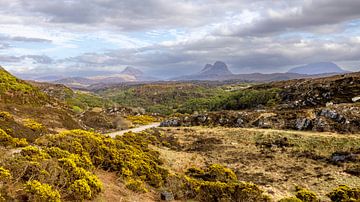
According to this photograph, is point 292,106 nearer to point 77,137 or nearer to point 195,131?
point 195,131

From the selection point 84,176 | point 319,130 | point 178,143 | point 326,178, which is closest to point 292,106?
point 319,130

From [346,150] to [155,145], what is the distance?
20355 mm

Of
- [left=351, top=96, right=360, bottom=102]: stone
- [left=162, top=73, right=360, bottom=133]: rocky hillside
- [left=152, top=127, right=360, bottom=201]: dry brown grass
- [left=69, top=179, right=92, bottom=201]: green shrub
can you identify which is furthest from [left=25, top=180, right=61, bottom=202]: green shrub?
[left=351, top=96, right=360, bottom=102]: stone

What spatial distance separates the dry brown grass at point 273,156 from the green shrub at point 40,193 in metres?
13.7

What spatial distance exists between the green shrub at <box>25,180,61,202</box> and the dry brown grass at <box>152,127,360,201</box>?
13.7 meters

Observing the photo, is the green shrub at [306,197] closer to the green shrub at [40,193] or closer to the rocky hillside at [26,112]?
the green shrub at [40,193]

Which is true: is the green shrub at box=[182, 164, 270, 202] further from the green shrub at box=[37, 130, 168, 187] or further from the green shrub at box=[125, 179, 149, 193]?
the green shrub at box=[125, 179, 149, 193]

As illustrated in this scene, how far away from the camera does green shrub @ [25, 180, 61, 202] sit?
11062 millimetres

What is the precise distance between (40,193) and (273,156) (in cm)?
2560

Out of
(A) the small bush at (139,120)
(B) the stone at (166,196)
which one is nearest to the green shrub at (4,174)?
(B) the stone at (166,196)

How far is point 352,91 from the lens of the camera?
59875mm

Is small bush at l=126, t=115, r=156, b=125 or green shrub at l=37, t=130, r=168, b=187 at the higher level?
green shrub at l=37, t=130, r=168, b=187

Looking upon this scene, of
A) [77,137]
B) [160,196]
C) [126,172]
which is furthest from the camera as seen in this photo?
[77,137]

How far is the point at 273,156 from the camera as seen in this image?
32031mm
